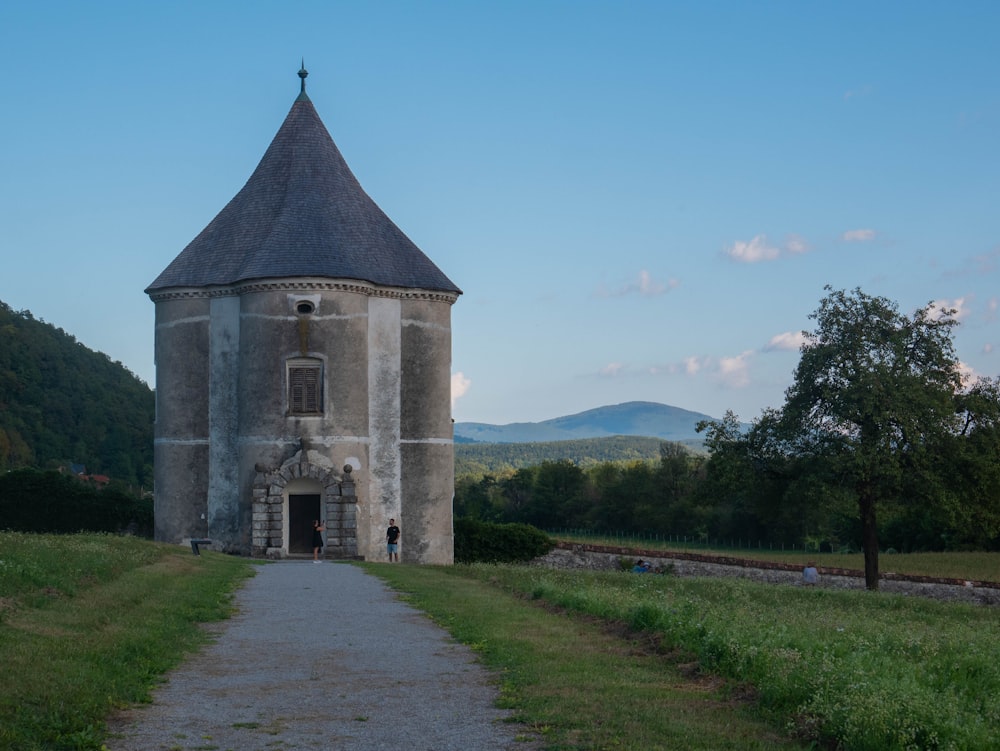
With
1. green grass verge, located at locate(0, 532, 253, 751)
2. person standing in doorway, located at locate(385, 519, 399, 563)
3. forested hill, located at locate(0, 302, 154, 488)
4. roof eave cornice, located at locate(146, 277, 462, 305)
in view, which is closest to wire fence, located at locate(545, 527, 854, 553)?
roof eave cornice, located at locate(146, 277, 462, 305)

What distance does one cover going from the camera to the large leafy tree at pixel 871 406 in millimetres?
39969

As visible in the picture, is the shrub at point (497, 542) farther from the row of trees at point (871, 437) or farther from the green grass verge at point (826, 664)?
the green grass verge at point (826, 664)

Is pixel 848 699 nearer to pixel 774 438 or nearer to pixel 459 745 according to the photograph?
pixel 459 745

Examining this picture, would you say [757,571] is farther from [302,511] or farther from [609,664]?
[609,664]

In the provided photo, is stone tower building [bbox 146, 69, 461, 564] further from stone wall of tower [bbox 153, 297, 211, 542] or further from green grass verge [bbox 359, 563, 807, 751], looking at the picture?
green grass verge [bbox 359, 563, 807, 751]

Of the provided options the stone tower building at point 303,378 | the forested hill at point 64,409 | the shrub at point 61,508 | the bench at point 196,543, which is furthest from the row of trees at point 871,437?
the forested hill at point 64,409

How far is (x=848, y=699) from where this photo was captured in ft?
30.5

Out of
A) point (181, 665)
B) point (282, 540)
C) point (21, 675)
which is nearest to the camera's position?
point (21, 675)

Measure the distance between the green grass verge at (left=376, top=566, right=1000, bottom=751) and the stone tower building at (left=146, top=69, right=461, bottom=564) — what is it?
20.0 metres

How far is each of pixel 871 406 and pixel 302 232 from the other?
67.2 feet

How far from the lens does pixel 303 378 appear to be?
40469mm

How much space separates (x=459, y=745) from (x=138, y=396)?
83664 millimetres

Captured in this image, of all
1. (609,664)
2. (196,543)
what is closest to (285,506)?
(196,543)

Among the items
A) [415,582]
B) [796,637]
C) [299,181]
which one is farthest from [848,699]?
[299,181]
